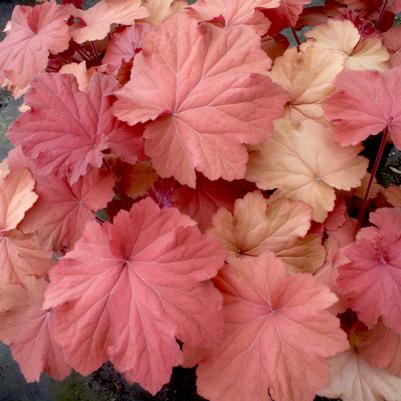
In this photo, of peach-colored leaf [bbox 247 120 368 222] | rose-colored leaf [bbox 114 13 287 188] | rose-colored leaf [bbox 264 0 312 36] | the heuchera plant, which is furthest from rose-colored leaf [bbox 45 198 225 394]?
rose-colored leaf [bbox 264 0 312 36]

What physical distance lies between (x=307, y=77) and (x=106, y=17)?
1.81ft

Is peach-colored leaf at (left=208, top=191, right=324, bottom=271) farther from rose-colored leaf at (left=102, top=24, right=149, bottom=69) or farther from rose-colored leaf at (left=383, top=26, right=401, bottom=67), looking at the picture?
rose-colored leaf at (left=383, top=26, right=401, bottom=67)

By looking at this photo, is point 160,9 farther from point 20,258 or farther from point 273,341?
point 273,341

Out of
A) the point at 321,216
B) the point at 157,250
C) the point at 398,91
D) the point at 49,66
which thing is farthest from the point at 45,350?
the point at 398,91

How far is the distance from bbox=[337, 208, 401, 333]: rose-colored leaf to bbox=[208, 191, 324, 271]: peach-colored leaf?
0.32 feet

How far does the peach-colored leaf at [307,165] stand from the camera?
965 mm

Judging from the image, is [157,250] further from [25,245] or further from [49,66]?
[49,66]

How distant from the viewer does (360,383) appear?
3.17ft

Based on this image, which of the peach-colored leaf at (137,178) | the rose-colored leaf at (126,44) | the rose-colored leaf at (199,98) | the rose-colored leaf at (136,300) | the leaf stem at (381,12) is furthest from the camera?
the leaf stem at (381,12)

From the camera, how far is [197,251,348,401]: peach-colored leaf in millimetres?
791

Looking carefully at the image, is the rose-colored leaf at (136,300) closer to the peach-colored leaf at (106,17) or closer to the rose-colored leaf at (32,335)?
the rose-colored leaf at (32,335)

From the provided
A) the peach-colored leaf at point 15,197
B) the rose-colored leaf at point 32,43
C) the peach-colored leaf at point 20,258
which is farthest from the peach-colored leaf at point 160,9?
the peach-colored leaf at point 20,258

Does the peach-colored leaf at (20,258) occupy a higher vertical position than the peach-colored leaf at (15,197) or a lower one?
lower

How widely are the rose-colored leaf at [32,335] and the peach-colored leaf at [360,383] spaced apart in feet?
1.77
